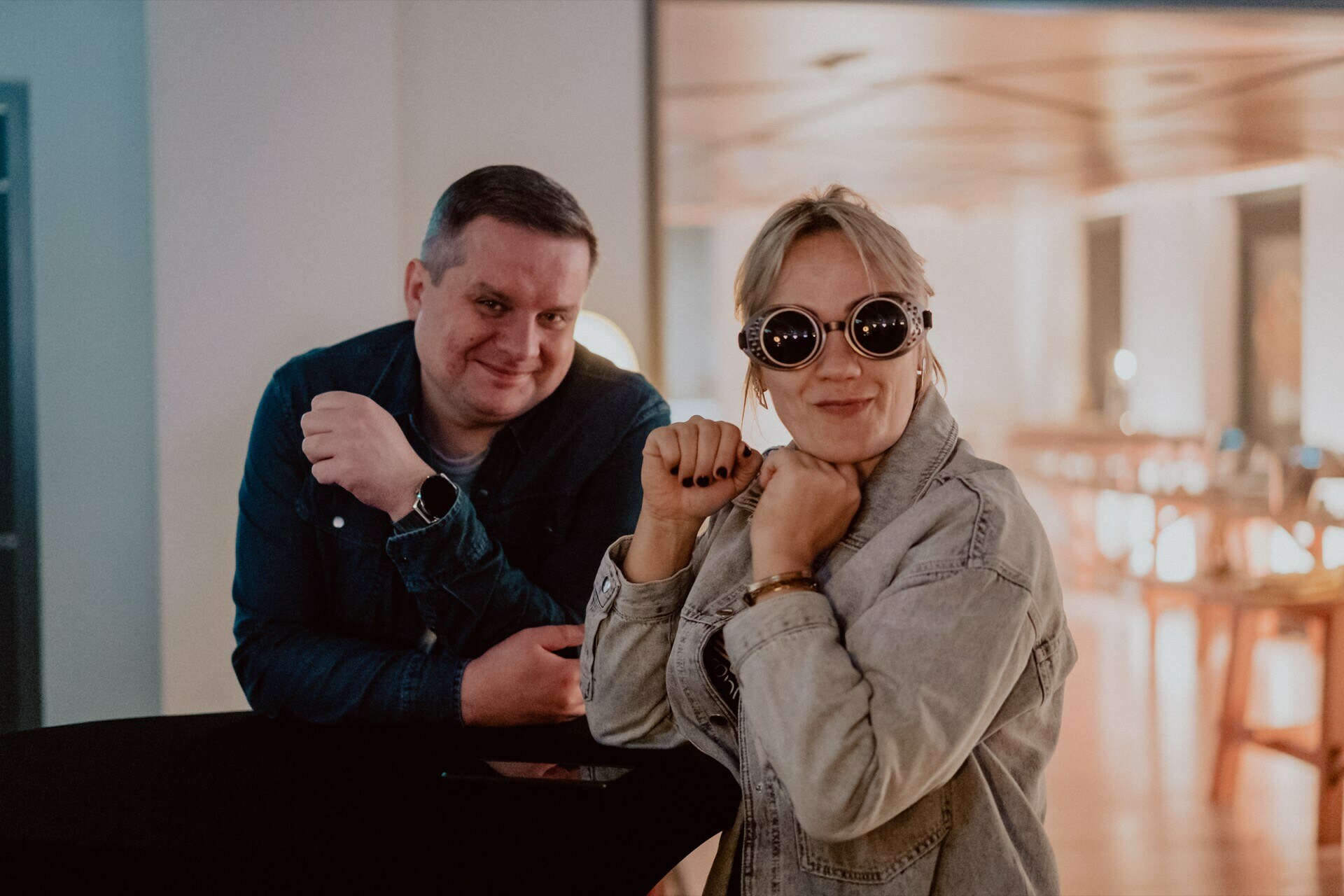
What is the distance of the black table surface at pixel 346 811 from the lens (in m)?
1.27

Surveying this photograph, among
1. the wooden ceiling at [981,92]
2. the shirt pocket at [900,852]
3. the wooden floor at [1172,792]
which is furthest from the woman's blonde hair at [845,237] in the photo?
the wooden floor at [1172,792]

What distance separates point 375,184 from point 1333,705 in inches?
136

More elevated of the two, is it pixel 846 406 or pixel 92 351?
pixel 92 351

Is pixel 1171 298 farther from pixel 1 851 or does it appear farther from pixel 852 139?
pixel 1 851

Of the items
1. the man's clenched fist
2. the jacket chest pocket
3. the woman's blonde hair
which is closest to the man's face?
the man's clenched fist

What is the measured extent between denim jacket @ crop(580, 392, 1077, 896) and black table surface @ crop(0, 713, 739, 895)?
127 millimetres

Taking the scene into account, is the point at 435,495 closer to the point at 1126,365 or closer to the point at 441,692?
the point at 441,692

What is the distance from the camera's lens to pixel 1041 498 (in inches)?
403

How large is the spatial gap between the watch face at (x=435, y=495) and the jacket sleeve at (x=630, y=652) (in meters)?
0.51

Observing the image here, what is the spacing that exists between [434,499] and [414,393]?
0.31 meters

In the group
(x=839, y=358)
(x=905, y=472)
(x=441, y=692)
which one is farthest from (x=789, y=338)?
(x=441, y=692)

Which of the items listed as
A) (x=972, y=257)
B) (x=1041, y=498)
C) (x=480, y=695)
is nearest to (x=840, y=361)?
(x=480, y=695)

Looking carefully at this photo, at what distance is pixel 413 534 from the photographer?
2.04 metres

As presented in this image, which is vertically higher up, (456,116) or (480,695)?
(456,116)
